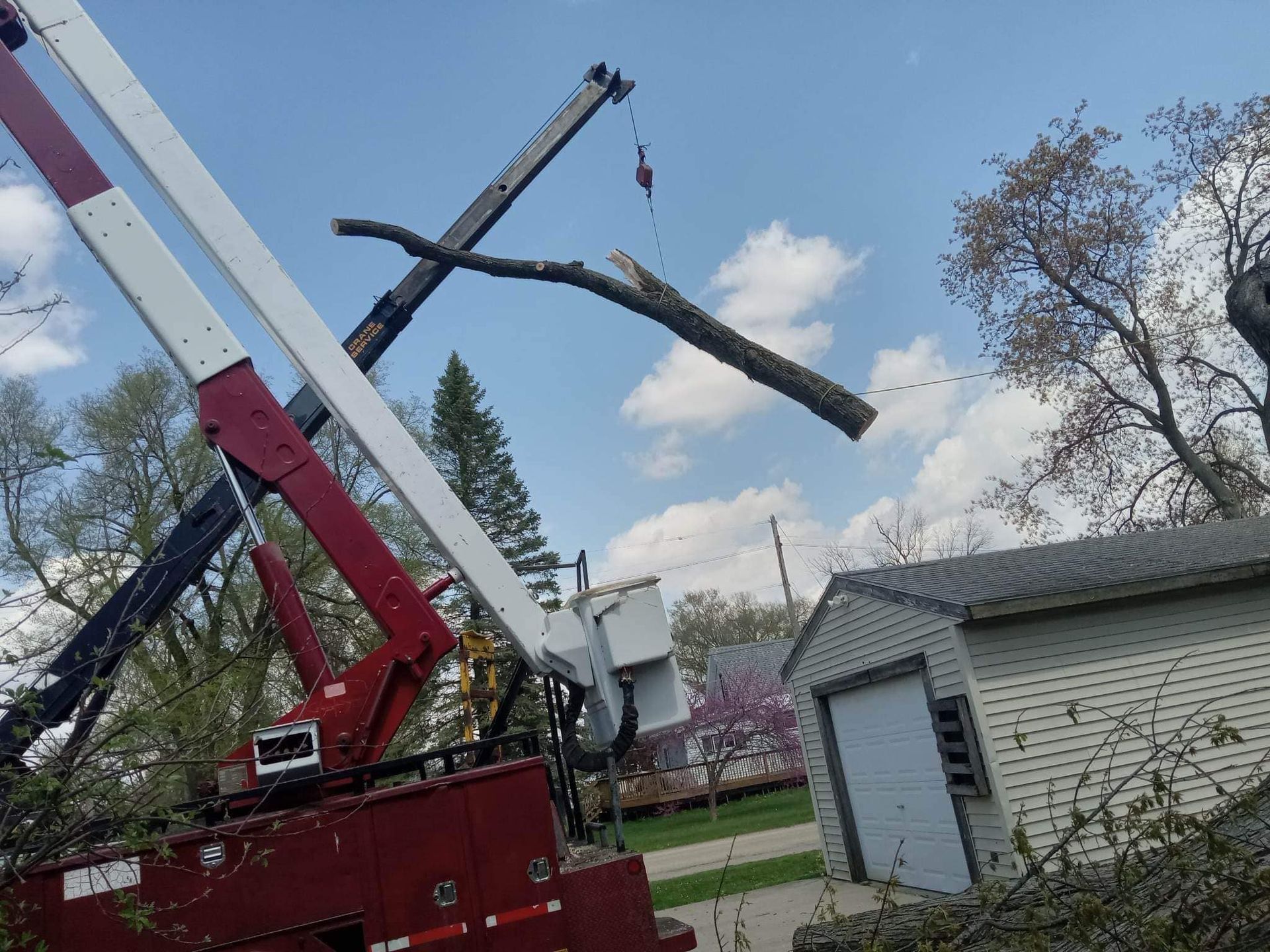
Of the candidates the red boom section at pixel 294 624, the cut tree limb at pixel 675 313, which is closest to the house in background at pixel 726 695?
the cut tree limb at pixel 675 313

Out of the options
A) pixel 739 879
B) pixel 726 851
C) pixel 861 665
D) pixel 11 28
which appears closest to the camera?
pixel 11 28

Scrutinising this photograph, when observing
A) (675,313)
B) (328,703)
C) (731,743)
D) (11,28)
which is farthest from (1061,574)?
(731,743)

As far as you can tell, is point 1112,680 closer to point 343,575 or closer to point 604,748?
point 604,748

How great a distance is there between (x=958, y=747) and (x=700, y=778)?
2086 cm

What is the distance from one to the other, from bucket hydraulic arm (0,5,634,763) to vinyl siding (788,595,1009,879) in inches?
216

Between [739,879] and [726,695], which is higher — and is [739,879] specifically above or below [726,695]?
below

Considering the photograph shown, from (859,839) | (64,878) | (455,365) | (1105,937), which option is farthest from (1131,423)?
(64,878)

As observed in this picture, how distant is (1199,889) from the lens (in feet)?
9.16

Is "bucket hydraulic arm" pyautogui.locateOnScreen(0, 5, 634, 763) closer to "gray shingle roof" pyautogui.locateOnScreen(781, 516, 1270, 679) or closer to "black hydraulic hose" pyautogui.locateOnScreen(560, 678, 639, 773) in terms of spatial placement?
"black hydraulic hose" pyautogui.locateOnScreen(560, 678, 639, 773)

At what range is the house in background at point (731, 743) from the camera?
2755cm

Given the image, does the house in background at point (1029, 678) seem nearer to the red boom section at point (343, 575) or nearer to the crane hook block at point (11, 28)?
the red boom section at point (343, 575)

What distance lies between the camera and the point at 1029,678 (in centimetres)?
836

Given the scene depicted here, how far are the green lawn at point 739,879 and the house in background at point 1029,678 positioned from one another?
6.23ft

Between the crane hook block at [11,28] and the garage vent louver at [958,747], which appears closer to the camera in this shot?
the crane hook block at [11,28]
